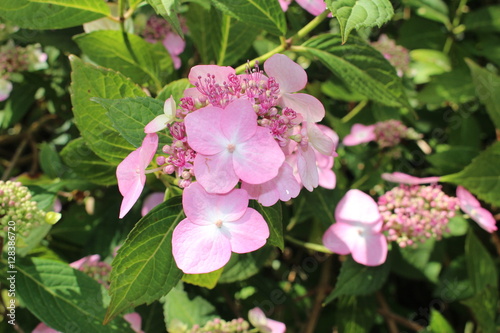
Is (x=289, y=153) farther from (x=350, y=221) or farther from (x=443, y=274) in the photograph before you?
(x=443, y=274)

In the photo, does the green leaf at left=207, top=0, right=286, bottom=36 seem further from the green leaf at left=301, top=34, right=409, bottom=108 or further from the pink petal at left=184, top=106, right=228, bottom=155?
the pink petal at left=184, top=106, right=228, bottom=155

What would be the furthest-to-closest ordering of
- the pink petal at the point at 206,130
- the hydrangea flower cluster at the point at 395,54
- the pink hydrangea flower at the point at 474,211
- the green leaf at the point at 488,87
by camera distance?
the hydrangea flower cluster at the point at 395,54, the green leaf at the point at 488,87, the pink hydrangea flower at the point at 474,211, the pink petal at the point at 206,130

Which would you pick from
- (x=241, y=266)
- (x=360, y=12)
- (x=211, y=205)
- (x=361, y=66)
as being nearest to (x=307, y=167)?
(x=211, y=205)

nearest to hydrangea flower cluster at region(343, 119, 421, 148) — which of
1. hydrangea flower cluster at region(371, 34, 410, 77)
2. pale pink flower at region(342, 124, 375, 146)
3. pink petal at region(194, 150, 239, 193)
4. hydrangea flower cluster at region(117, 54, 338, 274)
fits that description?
pale pink flower at region(342, 124, 375, 146)

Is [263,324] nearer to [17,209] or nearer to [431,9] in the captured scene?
[17,209]

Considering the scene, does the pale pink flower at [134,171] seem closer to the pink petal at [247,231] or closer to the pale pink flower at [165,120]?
the pale pink flower at [165,120]

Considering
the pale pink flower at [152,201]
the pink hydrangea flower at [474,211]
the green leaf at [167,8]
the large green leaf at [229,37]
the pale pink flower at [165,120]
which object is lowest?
the pink hydrangea flower at [474,211]

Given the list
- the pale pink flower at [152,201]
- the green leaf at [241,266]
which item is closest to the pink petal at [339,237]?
the green leaf at [241,266]
